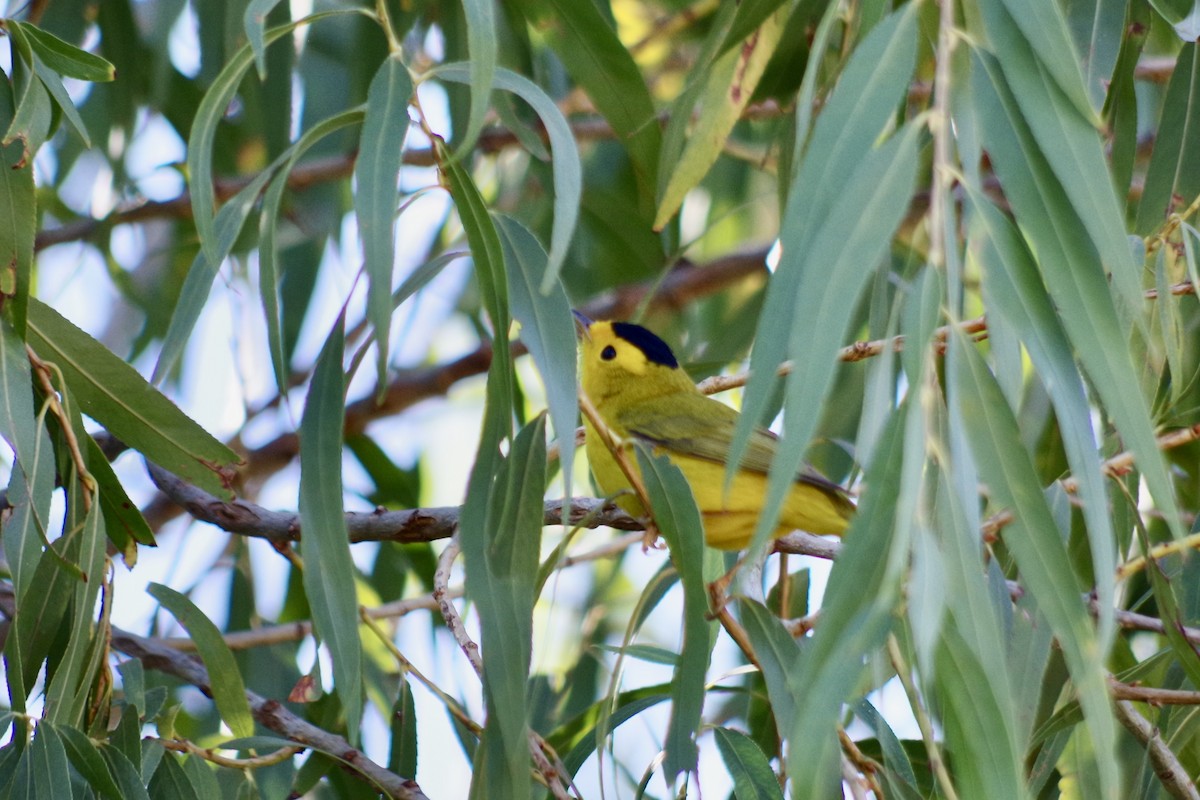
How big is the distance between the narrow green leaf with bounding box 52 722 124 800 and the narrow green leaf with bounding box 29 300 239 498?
0.57 m

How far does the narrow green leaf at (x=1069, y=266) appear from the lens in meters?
1.39

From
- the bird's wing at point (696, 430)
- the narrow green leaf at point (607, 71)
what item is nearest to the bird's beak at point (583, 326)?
the bird's wing at point (696, 430)

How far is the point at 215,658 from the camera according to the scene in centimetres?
243

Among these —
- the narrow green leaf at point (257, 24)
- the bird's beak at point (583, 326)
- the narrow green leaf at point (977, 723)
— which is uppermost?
the bird's beak at point (583, 326)

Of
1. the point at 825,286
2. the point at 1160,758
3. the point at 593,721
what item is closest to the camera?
the point at 825,286

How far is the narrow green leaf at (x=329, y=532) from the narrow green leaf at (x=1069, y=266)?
94 cm

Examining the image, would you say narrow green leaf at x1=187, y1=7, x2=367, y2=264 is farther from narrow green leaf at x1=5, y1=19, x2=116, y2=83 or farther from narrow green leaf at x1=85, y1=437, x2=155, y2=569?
narrow green leaf at x1=85, y1=437, x2=155, y2=569

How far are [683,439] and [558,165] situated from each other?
1.92 meters

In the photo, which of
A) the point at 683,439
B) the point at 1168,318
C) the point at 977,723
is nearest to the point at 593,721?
the point at 683,439

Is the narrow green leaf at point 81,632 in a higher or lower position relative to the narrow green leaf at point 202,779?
higher

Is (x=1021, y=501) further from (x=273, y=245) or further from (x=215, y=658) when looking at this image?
(x=215, y=658)

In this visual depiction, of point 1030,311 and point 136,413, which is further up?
point 136,413

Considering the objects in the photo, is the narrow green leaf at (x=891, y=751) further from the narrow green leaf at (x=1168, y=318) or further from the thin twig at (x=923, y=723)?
the narrow green leaf at (x=1168, y=318)

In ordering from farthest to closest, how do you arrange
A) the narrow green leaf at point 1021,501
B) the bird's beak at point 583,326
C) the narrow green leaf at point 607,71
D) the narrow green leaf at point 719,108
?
the bird's beak at point 583,326 → the narrow green leaf at point 607,71 → the narrow green leaf at point 719,108 → the narrow green leaf at point 1021,501
